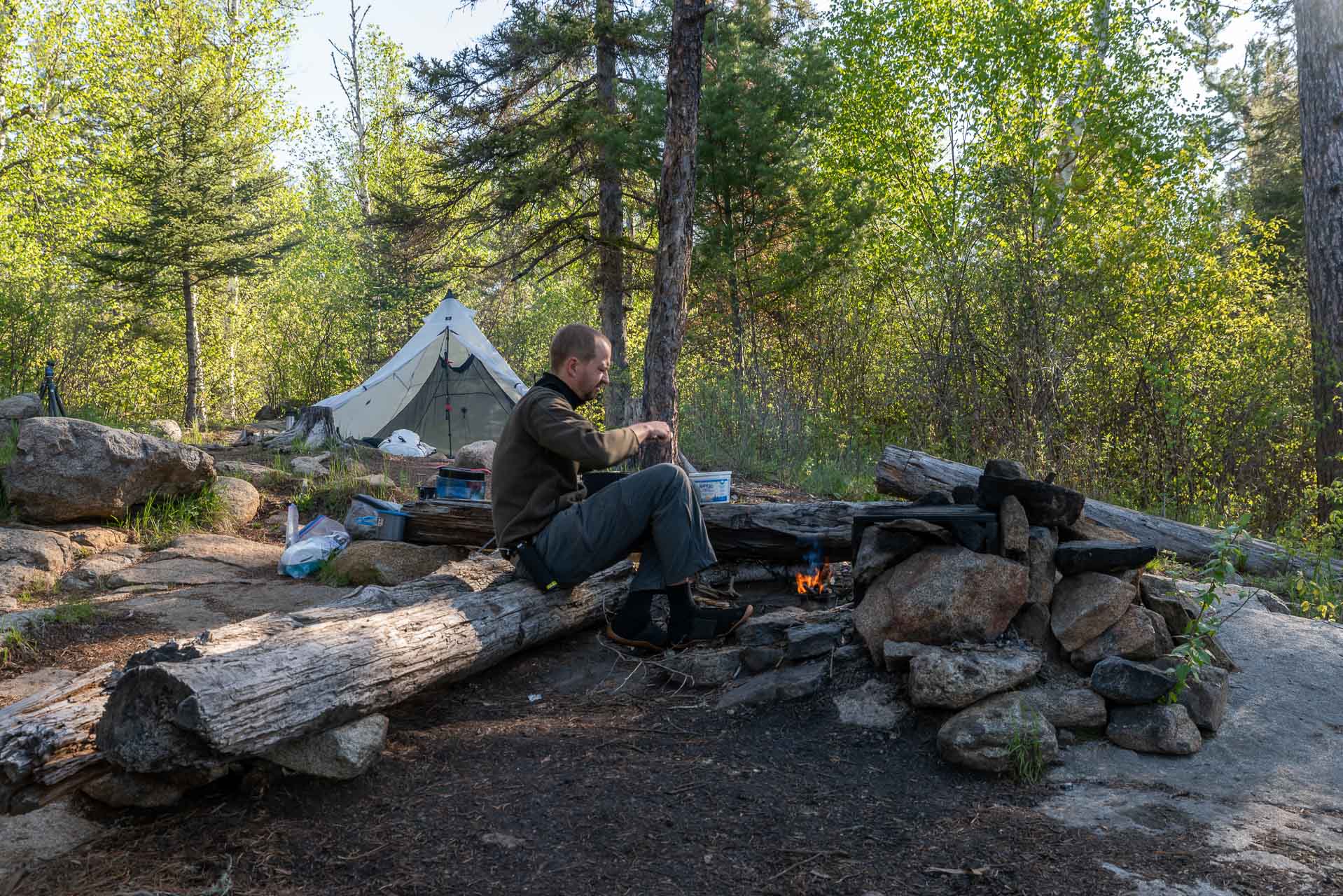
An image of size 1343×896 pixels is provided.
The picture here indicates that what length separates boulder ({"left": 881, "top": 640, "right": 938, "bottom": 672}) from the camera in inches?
140

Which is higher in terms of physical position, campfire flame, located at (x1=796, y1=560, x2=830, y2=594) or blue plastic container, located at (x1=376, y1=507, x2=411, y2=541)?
blue plastic container, located at (x1=376, y1=507, x2=411, y2=541)

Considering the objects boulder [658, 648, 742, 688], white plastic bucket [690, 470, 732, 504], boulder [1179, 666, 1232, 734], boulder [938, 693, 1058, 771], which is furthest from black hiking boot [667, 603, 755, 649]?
boulder [1179, 666, 1232, 734]

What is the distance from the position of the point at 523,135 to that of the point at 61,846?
40.7 feet

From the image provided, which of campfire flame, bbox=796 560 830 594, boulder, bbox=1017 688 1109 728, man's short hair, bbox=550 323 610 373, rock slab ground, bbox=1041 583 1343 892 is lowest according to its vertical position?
rock slab ground, bbox=1041 583 1343 892

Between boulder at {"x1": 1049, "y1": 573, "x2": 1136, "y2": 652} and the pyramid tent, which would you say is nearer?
boulder at {"x1": 1049, "y1": 573, "x2": 1136, "y2": 652}

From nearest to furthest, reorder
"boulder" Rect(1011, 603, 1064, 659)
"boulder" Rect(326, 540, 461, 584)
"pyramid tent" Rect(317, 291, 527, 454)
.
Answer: "boulder" Rect(1011, 603, 1064, 659)
"boulder" Rect(326, 540, 461, 584)
"pyramid tent" Rect(317, 291, 527, 454)

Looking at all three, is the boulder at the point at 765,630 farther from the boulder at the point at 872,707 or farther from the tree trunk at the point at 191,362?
the tree trunk at the point at 191,362

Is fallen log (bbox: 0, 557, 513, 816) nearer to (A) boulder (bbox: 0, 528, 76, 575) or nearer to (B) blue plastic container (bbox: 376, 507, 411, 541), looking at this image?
(B) blue plastic container (bbox: 376, 507, 411, 541)

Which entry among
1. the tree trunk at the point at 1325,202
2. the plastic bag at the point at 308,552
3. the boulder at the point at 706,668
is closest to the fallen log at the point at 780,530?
the boulder at the point at 706,668

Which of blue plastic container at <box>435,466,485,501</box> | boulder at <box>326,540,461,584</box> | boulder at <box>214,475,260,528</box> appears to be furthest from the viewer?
boulder at <box>214,475,260,528</box>

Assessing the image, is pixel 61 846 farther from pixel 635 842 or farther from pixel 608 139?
pixel 608 139

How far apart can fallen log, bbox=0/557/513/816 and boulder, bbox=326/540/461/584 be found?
7.19 feet

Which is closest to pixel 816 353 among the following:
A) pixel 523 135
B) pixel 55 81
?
pixel 523 135

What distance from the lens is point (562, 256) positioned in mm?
16297
